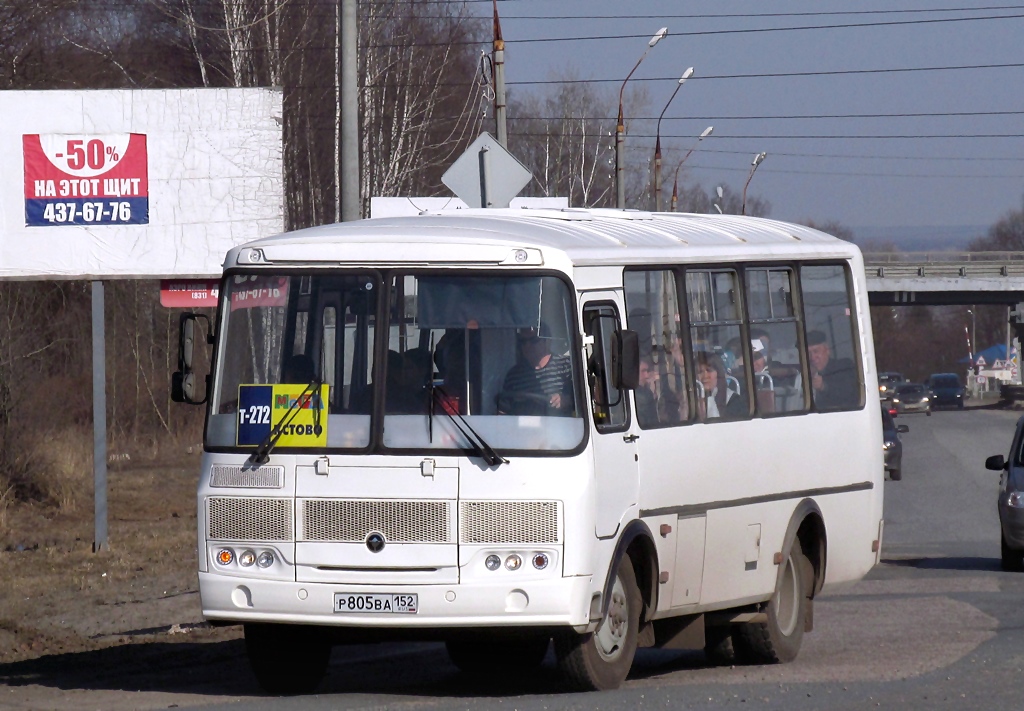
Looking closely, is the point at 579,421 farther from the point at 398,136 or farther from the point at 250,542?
the point at 398,136

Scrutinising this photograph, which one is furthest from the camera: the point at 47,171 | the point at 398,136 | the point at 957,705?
the point at 398,136

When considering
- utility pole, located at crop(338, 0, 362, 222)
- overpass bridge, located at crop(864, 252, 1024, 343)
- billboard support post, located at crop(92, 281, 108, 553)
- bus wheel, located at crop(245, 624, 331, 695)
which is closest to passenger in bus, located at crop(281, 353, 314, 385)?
bus wheel, located at crop(245, 624, 331, 695)

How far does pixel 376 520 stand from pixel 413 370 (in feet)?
2.66

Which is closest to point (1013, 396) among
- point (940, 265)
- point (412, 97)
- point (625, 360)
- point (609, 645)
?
point (940, 265)

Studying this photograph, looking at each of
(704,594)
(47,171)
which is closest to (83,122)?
(47,171)

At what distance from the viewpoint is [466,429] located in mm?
8273

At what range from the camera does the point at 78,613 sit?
1299 centimetres

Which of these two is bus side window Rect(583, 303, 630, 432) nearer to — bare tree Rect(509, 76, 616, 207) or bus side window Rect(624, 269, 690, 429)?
bus side window Rect(624, 269, 690, 429)

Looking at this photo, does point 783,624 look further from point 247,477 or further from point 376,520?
point 247,477

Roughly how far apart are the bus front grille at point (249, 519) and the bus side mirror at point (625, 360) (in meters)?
1.81

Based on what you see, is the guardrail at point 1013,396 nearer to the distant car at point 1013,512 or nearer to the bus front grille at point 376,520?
the distant car at point 1013,512

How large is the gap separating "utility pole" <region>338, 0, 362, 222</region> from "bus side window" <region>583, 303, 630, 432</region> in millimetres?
5652

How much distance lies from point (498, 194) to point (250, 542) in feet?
23.8

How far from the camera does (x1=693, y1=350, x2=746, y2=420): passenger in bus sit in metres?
9.74
